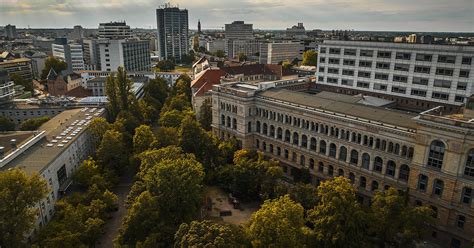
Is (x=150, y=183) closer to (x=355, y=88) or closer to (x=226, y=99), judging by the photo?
(x=226, y=99)

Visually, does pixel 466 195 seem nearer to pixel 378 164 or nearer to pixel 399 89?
pixel 378 164

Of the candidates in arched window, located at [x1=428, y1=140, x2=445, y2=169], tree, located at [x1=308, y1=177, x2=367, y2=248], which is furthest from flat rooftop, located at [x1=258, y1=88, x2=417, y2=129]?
tree, located at [x1=308, y1=177, x2=367, y2=248]

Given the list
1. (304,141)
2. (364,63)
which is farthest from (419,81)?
(304,141)

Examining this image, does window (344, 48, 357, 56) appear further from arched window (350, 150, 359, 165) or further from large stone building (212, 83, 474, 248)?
arched window (350, 150, 359, 165)

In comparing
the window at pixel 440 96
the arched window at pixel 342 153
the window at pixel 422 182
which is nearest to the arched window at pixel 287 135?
the arched window at pixel 342 153

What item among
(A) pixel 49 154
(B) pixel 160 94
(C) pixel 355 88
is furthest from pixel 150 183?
A: (B) pixel 160 94
